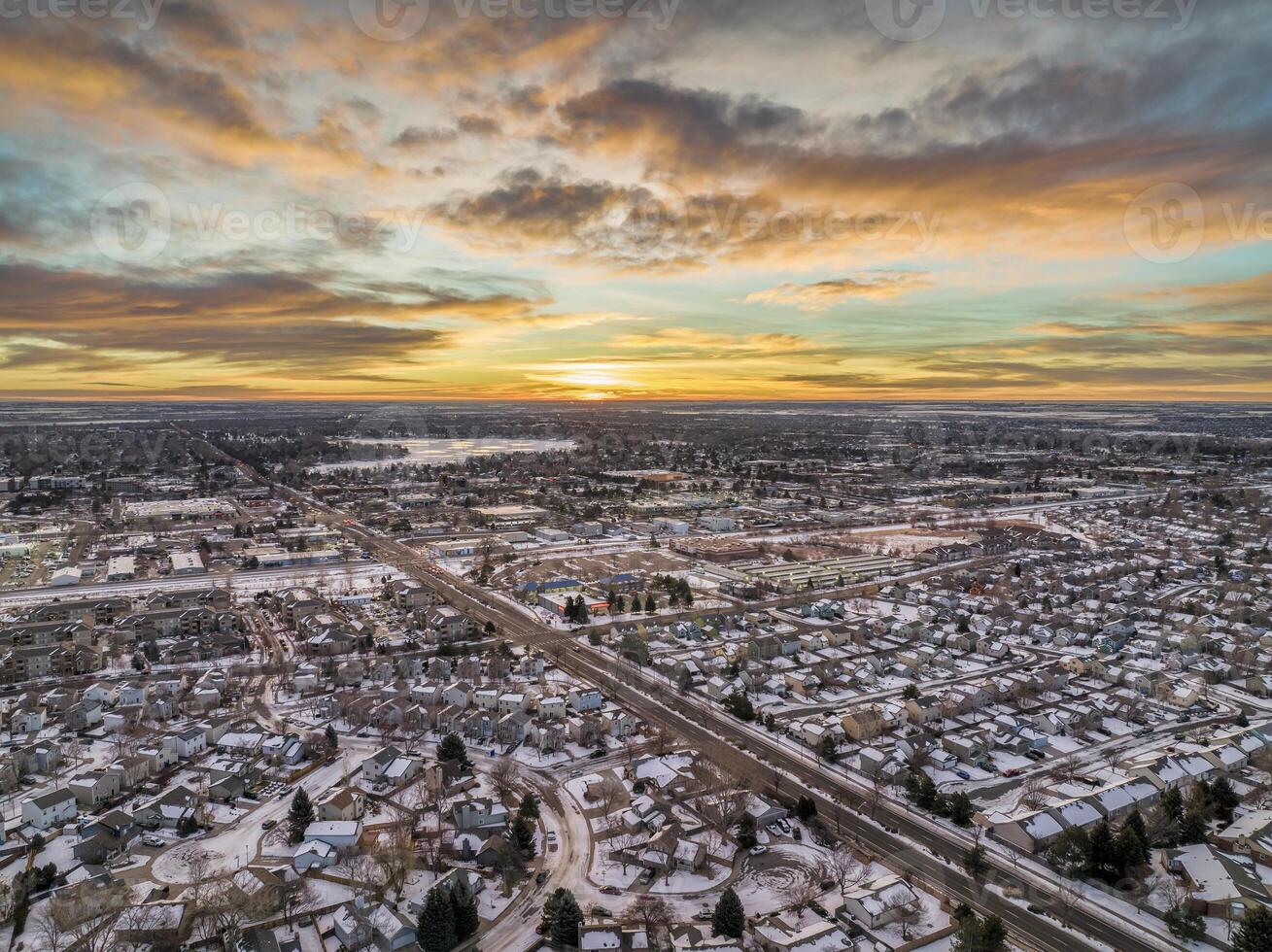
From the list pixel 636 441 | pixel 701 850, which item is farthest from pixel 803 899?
pixel 636 441

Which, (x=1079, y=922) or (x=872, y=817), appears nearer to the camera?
(x=1079, y=922)

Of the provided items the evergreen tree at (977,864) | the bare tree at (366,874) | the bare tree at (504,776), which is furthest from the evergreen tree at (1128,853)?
the bare tree at (366,874)

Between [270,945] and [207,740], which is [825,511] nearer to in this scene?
[207,740]

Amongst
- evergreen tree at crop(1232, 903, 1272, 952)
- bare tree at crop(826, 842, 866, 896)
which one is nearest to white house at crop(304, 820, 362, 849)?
bare tree at crop(826, 842, 866, 896)

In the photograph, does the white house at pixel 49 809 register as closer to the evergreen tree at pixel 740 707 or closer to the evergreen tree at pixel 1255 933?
the evergreen tree at pixel 740 707

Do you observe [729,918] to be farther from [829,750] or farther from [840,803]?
[829,750]

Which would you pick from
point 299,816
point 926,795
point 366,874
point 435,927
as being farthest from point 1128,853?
point 299,816

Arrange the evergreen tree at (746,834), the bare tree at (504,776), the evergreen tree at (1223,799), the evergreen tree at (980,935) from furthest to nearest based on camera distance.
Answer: the bare tree at (504,776), the evergreen tree at (1223,799), the evergreen tree at (746,834), the evergreen tree at (980,935)
